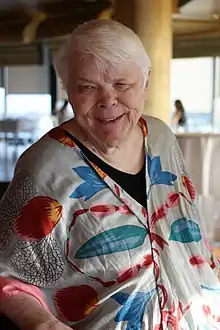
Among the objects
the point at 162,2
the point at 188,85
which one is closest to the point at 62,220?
the point at 162,2

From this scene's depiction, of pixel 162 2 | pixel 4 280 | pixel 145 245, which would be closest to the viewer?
pixel 4 280

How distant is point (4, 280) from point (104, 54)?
0.47 metres

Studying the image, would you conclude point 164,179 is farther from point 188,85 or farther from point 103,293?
point 188,85

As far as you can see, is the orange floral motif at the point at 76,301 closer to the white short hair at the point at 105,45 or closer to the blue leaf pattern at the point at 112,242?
the blue leaf pattern at the point at 112,242

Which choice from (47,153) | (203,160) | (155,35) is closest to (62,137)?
(47,153)

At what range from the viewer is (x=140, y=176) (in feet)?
4.06

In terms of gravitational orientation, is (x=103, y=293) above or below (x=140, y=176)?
below

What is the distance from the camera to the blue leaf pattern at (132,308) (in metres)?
1.09

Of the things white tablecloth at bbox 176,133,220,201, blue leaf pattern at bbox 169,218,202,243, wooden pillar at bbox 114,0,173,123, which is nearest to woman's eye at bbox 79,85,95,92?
blue leaf pattern at bbox 169,218,202,243

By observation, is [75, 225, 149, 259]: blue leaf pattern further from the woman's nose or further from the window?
the window

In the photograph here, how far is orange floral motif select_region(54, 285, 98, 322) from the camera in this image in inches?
43.8

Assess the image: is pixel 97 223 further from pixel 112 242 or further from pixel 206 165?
pixel 206 165

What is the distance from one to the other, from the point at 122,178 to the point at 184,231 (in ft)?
0.59

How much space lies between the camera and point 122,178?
1.20 m
